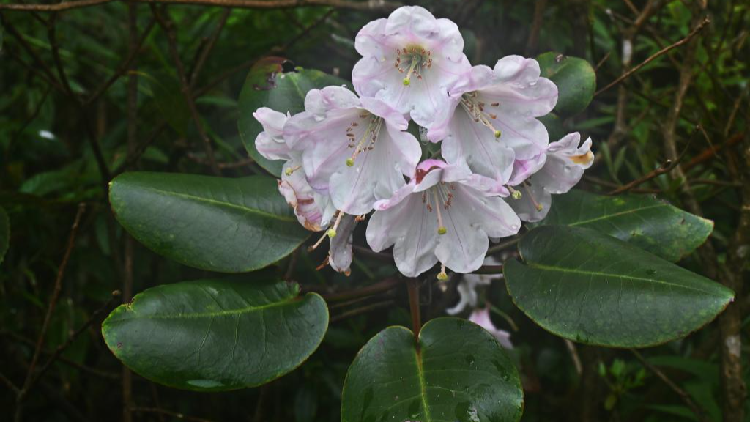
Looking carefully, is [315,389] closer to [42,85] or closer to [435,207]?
[435,207]

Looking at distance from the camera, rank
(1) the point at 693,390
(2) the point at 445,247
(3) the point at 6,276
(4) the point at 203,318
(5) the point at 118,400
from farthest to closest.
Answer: (5) the point at 118,400 → (3) the point at 6,276 → (1) the point at 693,390 → (2) the point at 445,247 → (4) the point at 203,318

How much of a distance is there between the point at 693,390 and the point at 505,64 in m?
0.79

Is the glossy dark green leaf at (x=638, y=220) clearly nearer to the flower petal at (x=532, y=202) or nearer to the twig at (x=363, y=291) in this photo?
the flower petal at (x=532, y=202)

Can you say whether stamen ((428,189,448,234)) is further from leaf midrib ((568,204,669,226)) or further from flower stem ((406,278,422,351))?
leaf midrib ((568,204,669,226))

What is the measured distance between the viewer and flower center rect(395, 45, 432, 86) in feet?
3.24

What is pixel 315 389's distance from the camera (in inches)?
56.6

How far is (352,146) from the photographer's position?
40.1 inches

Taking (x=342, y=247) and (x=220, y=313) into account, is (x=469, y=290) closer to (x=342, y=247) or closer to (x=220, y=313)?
(x=342, y=247)

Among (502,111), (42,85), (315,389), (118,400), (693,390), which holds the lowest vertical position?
(118,400)

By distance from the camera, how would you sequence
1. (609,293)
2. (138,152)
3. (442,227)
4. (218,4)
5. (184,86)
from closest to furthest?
(609,293) → (442,227) → (218,4) → (184,86) → (138,152)

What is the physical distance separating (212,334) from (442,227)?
359mm

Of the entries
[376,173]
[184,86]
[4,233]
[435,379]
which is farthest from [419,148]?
[4,233]

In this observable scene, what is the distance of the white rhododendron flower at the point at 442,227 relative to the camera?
96cm

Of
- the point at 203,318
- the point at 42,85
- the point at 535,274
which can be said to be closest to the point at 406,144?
the point at 535,274
